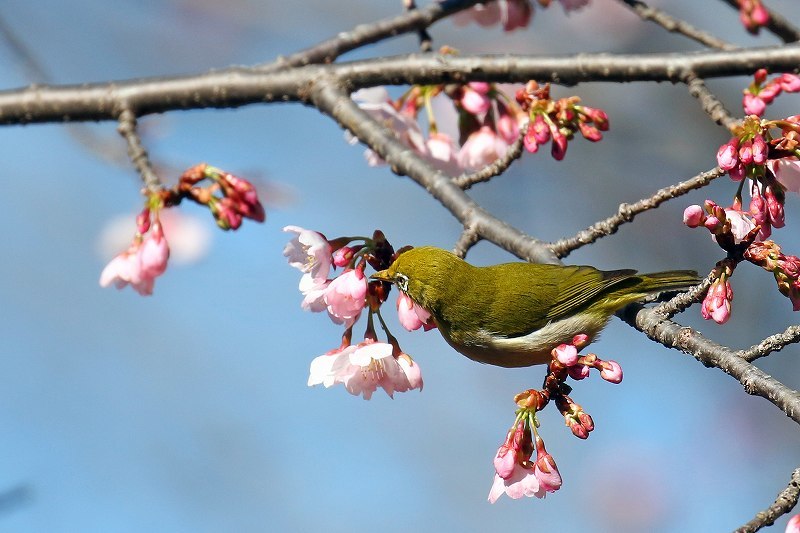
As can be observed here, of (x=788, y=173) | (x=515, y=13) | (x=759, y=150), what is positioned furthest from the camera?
(x=515, y=13)

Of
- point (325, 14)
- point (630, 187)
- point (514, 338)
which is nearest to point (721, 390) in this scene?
point (630, 187)

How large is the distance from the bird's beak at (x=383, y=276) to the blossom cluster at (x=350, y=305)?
2 centimetres

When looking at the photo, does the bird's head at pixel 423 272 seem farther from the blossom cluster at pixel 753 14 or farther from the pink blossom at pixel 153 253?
the blossom cluster at pixel 753 14

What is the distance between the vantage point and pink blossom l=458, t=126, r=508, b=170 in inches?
144

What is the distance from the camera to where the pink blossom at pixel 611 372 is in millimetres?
2199

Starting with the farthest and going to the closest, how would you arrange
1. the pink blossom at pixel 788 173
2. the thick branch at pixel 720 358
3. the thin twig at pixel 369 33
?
the thin twig at pixel 369 33
the pink blossom at pixel 788 173
the thick branch at pixel 720 358

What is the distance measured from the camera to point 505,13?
4.08 metres

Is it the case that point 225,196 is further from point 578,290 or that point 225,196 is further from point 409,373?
point 578,290

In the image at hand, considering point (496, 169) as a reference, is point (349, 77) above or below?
above

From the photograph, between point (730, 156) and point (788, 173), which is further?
point (788, 173)

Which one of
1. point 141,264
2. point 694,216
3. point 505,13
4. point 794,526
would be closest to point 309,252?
point 141,264

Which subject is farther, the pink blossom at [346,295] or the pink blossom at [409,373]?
the pink blossom at [409,373]

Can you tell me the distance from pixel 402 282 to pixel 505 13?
182 cm

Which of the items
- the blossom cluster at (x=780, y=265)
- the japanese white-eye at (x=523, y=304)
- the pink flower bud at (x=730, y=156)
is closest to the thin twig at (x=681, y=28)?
the japanese white-eye at (x=523, y=304)
